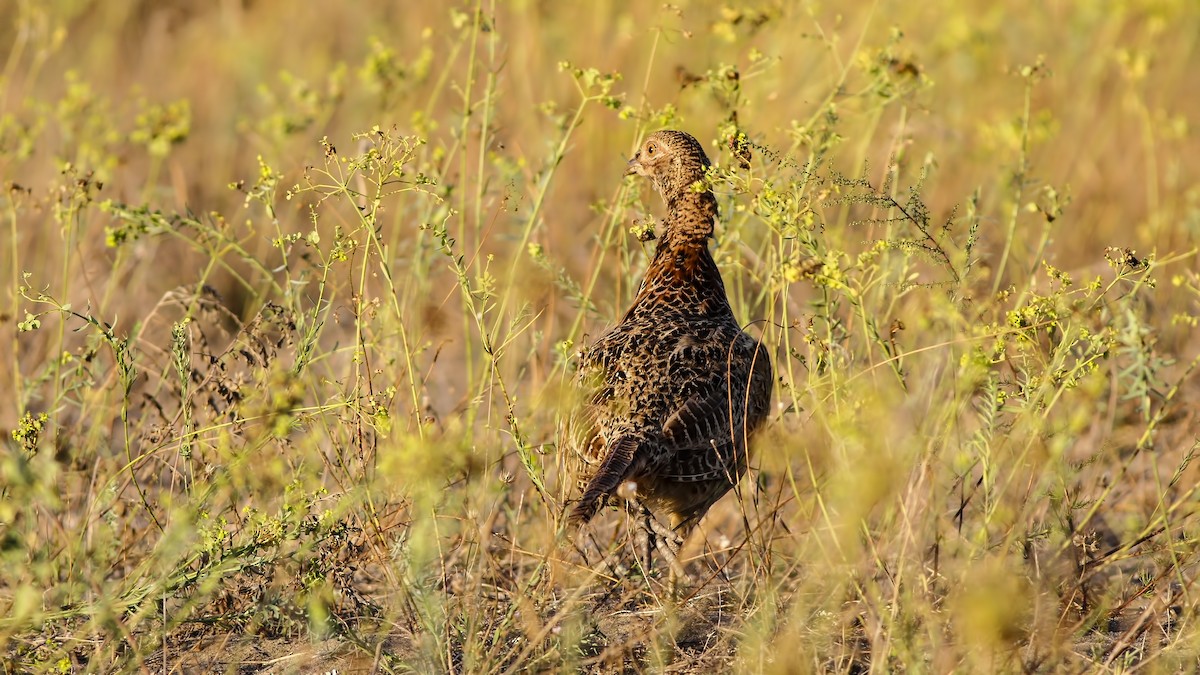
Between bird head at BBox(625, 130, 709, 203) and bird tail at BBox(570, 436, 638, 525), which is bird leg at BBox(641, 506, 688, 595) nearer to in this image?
bird tail at BBox(570, 436, 638, 525)

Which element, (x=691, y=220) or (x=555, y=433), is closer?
(x=555, y=433)

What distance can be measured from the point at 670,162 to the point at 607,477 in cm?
186

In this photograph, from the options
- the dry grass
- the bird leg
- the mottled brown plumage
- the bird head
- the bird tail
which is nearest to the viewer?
the dry grass

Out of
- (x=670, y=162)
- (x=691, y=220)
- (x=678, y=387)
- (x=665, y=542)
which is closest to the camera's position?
(x=678, y=387)

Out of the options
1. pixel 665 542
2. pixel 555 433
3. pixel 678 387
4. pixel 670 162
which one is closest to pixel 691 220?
pixel 670 162

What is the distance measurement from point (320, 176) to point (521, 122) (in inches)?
82.1

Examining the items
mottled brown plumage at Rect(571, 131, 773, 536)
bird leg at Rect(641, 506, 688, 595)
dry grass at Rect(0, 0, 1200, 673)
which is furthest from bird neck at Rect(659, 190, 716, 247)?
bird leg at Rect(641, 506, 688, 595)

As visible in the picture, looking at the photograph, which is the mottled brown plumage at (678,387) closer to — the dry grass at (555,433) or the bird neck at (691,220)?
the bird neck at (691,220)

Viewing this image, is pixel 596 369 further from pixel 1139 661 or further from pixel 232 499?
pixel 1139 661

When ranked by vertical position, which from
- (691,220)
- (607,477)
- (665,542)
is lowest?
(665,542)

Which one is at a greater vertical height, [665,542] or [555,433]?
[555,433]

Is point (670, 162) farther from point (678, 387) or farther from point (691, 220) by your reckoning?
point (678, 387)

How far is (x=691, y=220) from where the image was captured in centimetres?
535

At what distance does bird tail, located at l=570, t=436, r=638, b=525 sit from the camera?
12.5 ft
